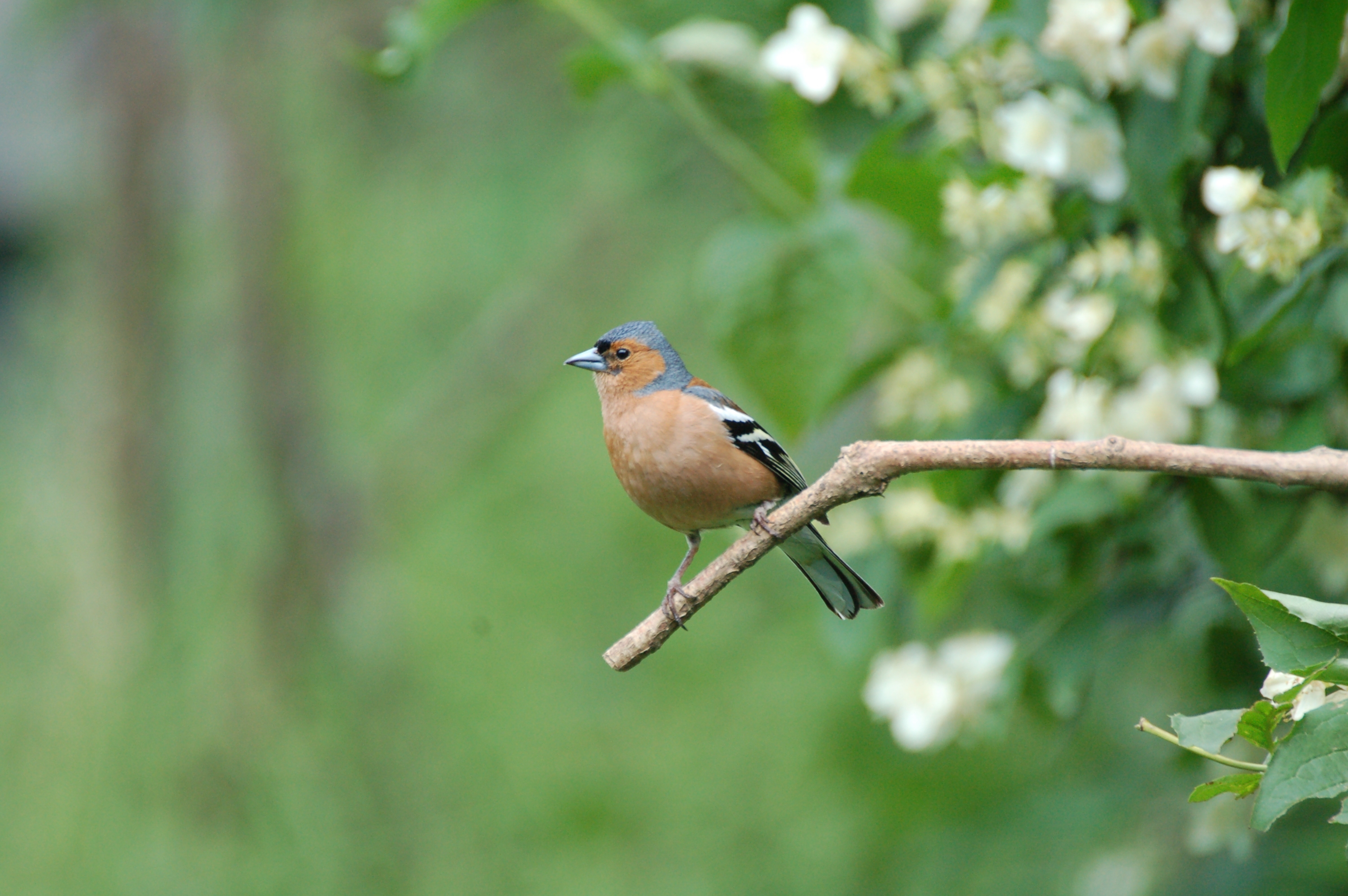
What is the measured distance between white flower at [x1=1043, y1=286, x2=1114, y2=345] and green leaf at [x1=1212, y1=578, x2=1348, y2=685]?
3.66 ft

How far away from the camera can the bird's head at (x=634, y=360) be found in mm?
3018

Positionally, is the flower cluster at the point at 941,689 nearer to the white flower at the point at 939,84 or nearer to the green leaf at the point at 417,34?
the white flower at the point at 939,84

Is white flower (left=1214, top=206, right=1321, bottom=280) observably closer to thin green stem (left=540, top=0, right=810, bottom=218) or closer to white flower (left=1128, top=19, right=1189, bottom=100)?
white flower (left=1128, top=19, right=1189, bottom=100)

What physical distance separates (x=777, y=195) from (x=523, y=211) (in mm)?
7655

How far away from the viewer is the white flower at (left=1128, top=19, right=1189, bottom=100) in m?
2.61

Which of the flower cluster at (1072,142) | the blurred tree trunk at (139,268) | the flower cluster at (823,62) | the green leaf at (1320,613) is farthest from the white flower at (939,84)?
the blurred tree trunk at (139,268)

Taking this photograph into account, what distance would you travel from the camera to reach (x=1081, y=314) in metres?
2.91

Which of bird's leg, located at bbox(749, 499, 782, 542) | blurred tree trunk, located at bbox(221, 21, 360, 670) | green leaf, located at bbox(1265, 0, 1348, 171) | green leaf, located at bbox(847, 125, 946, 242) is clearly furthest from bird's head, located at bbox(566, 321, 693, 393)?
blurred tree trunk, located at bbox(221, 21, 360, 670)

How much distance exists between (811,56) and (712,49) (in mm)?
320

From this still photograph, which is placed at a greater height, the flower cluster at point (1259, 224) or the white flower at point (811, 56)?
the white flower at point (811, 56)

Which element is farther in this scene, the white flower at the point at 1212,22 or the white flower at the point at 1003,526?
the white flower at the point at 1003,526

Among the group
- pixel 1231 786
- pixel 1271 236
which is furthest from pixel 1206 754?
pixel 1271 236

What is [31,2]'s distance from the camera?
5.57 metres

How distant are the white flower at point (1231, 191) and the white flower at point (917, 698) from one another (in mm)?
1571
